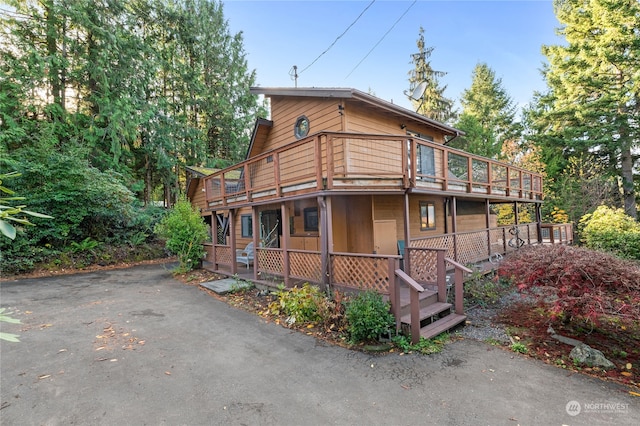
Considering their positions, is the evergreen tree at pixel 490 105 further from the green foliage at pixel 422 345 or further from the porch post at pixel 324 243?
the green foliage at pixel 422 345

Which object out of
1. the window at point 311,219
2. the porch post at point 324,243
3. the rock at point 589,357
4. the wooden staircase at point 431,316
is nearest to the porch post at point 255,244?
the window at point 311,219

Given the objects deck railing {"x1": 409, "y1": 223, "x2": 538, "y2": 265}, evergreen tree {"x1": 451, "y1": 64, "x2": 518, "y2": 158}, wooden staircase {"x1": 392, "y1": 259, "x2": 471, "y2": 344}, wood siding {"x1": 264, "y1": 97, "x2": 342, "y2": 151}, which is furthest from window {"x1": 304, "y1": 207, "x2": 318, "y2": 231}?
evergreen tree {"x1": 451, "y1": 64, "x2": 518, "y2": 158}

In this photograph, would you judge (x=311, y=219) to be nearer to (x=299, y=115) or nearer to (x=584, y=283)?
(x=299, y=115)

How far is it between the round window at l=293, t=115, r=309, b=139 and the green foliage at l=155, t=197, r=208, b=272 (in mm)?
4653

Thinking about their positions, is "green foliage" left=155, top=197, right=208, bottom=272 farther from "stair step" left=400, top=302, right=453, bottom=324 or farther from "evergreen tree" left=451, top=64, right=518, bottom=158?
"evergreen tree" left=451, top=64, right=518, bottom=158

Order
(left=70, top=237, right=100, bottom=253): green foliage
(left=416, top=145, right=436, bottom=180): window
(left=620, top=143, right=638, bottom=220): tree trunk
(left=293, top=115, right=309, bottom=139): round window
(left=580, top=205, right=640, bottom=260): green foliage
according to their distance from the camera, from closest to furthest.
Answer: (left=416, top=145, right=436, bottom=180): window
(left=293, top=115, right=309, bottom=139): round window
(left=580, top=205, right=640, bottom=260): green foliage
(left=70, top=237, right=100, bottom=253): green foliage
(left=620, top=143, right=638, bottom=220): tree trunk

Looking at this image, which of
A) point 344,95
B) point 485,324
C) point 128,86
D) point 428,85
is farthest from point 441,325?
point 428,85

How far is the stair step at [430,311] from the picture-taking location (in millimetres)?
5344

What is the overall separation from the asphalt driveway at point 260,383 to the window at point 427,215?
18.8ft

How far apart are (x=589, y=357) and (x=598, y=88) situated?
19347mm

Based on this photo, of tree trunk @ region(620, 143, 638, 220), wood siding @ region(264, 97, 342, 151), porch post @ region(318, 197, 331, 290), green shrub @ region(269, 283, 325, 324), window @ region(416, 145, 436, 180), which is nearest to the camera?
green shrub @ region(269, 283, 325, 324)

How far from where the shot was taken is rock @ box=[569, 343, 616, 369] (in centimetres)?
429

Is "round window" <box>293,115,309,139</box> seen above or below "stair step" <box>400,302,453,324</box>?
above

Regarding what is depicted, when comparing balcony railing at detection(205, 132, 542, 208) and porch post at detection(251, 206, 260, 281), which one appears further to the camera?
porch post at detection(251, 206, 260, 281)
